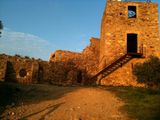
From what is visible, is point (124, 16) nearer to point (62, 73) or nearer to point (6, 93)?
point (62, 73)

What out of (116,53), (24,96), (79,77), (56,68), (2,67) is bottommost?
(24,96)

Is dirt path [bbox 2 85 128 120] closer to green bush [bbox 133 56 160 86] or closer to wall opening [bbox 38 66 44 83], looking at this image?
green bush [bbox 133 56 160 86]

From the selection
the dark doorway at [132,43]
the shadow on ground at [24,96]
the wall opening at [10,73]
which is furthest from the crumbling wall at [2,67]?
the dark doorway at [132,43]

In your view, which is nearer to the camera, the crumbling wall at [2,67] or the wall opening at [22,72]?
the crumbling wall at [2,67]

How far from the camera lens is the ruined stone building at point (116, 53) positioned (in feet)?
64.5

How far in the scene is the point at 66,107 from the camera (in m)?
10.3

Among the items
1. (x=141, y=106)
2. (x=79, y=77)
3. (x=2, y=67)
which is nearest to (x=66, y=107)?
(x=141, y=106)

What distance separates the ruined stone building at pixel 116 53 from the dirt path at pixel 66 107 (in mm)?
6772

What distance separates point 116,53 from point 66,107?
414 inches

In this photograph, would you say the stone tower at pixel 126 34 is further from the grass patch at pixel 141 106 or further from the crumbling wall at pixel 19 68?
the grass patch at pixel 141 106

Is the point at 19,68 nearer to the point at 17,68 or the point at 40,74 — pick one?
the point at 17,68

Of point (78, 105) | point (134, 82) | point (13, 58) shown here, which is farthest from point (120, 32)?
point (78, 105)

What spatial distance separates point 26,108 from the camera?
10.0m

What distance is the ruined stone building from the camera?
19.7m
